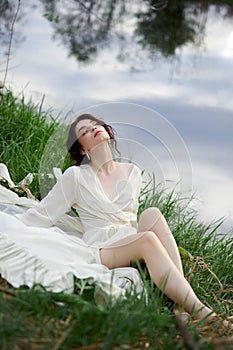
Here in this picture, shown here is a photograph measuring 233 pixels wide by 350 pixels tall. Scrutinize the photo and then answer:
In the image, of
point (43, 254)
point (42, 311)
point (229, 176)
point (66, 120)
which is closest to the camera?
point (42, 311)

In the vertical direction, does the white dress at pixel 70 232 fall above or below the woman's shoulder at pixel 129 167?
below

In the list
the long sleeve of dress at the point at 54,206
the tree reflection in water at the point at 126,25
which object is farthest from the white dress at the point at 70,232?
the tree reflection in water at the point at 126,25

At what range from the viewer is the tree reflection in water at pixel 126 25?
303cm

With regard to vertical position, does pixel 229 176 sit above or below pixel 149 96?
below

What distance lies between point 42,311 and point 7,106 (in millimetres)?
1933

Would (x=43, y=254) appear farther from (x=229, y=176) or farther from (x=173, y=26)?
(x=173, y=26)

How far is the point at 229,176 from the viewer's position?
8.80ft

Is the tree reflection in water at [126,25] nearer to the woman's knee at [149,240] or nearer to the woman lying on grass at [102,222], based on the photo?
the woman lying on grass at [102,222]

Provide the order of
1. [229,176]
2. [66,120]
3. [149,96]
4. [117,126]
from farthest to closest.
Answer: [66,120] → [229,176] → [149,96] → [117,126]

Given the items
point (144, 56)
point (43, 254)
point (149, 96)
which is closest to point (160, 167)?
point (43, 254)

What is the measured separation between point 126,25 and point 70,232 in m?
1.42

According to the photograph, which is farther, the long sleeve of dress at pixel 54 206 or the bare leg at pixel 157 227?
the long sleeve of dress at pixel 54 206

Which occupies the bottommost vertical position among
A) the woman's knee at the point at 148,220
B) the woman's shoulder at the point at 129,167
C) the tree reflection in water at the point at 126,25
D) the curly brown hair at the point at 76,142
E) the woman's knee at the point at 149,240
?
the woman's knee at the point at 149,240

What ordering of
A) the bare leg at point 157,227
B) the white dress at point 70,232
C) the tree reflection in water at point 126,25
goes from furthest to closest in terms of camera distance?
the tree reflection in water at point 126,25 → the bare leg at point 157,227 → the white dress at point 70,232
